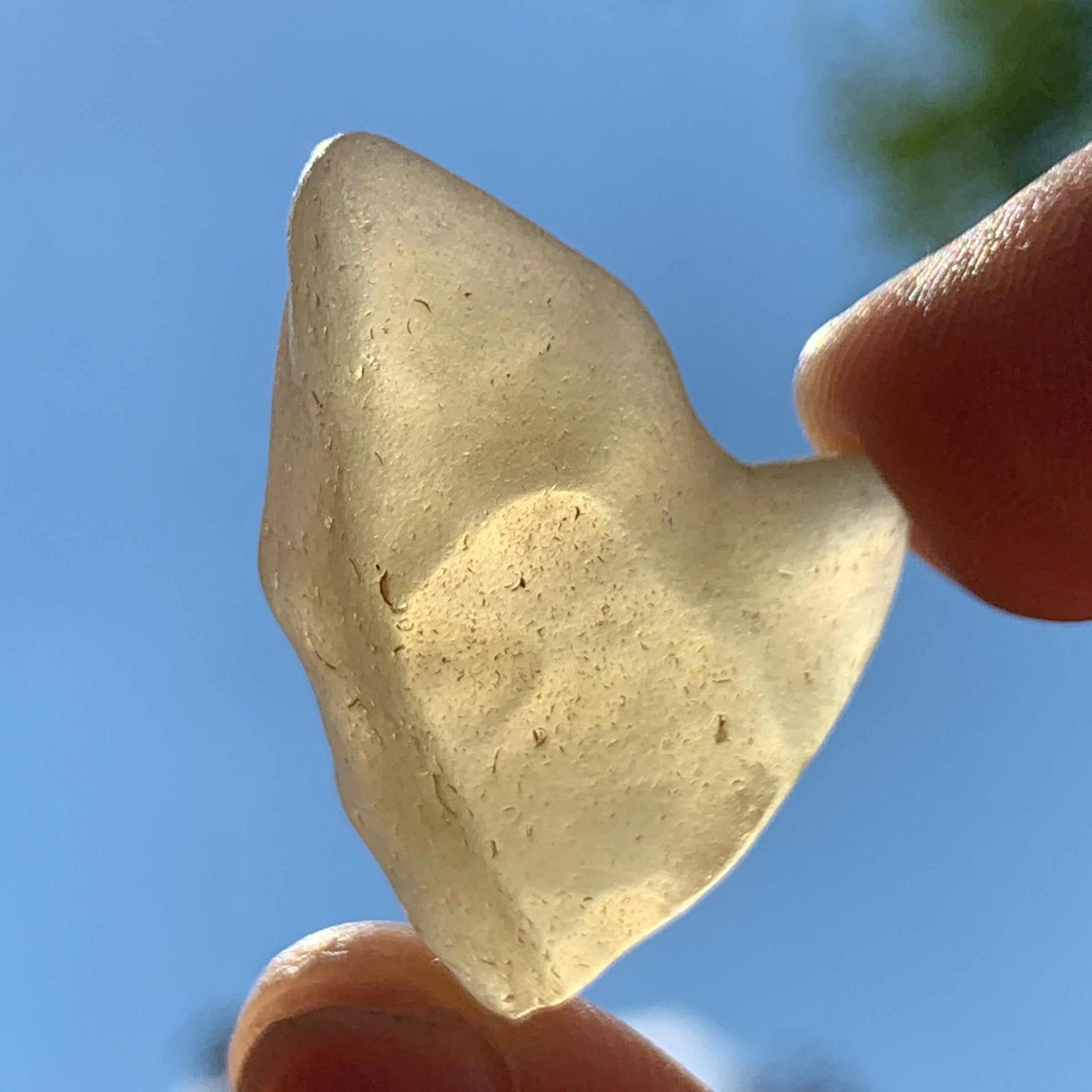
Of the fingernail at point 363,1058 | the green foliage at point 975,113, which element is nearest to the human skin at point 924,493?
the fingernail at point 363,1058

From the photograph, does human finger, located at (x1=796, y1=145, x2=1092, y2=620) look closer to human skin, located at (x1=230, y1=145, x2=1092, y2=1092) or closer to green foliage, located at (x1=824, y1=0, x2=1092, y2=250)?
human skin, located at (x1=230, y1=145, x2=1092, y2=1092)

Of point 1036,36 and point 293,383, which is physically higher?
point 1036,36

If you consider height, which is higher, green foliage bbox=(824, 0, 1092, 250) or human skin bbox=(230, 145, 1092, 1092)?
green foliage bbox=(824, 0, 1092, 250)

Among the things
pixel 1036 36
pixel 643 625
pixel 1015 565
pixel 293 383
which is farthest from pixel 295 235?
pixel 1036 36

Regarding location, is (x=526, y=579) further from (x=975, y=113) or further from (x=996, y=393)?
(x=975, y=113)

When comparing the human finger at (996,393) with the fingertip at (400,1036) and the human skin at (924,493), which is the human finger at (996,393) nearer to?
the human skin at (924,493)

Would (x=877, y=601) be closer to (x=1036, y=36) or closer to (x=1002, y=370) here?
(x=1002, y=370)

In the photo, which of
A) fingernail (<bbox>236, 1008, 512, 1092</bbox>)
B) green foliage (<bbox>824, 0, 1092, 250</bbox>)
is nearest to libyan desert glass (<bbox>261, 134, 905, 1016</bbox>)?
fingernail (<bbox>236, 1008, 512, 1092</bbox>)
